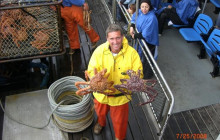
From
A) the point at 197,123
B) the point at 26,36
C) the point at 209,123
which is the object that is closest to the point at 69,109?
the point at 26,36

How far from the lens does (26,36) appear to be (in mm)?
3842

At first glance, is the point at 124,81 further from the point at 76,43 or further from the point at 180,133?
the point at 76,43

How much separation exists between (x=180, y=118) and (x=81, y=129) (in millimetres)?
1956

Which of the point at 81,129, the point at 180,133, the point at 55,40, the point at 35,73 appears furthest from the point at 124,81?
the point at 35,73

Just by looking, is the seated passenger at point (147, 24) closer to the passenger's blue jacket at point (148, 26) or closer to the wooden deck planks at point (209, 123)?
the passenger's blue jacket at point (148, 26)

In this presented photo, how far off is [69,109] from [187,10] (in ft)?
14.5

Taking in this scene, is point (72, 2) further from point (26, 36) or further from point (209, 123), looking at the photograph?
point (209, 123)

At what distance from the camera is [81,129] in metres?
3.63

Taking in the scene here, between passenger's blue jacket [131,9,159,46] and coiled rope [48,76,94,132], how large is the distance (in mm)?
1549

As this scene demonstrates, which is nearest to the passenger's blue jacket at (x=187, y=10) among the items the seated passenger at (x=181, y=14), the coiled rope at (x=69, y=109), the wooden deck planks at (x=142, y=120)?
the seated passenger at (x=181, y=14)

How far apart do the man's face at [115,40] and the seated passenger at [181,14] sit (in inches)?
146

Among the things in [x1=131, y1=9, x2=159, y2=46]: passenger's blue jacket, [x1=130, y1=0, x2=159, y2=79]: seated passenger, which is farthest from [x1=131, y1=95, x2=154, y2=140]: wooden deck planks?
[x1=131, y1=9, x2=159, y2=46]: passenger's blue jacket

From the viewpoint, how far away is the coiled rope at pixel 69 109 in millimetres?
3395
